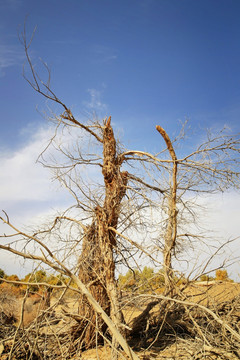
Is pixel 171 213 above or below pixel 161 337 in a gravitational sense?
above

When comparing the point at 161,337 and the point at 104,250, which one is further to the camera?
the point at 161,337

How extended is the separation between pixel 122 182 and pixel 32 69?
2755 mm

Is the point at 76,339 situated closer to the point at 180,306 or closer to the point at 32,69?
the point at 180,306

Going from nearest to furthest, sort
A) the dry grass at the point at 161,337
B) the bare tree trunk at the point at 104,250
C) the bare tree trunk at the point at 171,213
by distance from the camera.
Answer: the dry grass at the point at 161,337 → the bare tree trunk at the point at 104,250 → the bare tree trunk at the point at 171,213

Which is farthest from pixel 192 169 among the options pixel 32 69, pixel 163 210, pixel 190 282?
pixel 32 69

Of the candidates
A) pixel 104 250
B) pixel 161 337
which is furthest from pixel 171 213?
pixel 161 337

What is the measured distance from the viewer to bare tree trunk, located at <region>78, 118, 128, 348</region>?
4992 mm

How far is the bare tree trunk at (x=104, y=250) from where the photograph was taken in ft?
16.4

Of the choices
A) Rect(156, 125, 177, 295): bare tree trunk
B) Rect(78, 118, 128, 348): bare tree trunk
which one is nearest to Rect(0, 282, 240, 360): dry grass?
Rect(78, 118, 128, 348): bare tree trunk

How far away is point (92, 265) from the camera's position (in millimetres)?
5234

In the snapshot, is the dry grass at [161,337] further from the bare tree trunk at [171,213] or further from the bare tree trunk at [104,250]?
the bare tree trunk at [171,213]

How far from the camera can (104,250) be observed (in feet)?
17.1

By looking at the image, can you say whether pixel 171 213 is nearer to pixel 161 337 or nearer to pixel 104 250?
pixel 104 250

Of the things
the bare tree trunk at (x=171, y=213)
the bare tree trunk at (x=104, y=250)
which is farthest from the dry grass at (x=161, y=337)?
the bare tree trunk at (x=171, y=213)
